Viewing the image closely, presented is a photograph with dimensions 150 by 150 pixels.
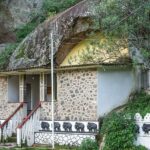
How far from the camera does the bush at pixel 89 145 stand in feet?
56.4

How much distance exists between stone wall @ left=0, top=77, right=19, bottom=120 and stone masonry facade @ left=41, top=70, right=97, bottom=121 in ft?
9.37

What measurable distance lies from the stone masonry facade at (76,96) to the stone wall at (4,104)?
112 inches

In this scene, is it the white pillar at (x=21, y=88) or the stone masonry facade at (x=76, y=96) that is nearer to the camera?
the stone masonry facade at (x=76, y=96)

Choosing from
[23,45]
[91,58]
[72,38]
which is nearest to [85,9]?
[72,38]

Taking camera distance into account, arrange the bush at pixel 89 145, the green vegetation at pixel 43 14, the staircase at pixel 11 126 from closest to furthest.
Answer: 1. the bush at pixel 89 145
2. the staircase at pixel 11 126
3. the green vegetation at pixel 43 14

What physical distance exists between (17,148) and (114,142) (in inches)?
186

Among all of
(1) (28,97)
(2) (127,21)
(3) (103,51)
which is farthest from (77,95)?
(1) (28,97)

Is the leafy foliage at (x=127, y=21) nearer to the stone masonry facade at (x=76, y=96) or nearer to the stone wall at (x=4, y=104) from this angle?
the stone masonry facade at (x=76, y=96)

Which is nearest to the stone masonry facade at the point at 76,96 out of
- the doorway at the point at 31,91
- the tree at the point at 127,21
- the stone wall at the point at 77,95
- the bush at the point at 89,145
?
the stone wall at the point at 77,95

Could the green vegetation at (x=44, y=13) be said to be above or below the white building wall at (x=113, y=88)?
above

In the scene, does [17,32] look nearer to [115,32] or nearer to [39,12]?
[39,12]

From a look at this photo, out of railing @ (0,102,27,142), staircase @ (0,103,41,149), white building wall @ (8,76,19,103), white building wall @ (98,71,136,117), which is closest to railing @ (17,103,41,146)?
staircase @ (0,103,41,149)

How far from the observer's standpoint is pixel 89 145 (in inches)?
680

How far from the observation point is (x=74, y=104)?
19672mm
